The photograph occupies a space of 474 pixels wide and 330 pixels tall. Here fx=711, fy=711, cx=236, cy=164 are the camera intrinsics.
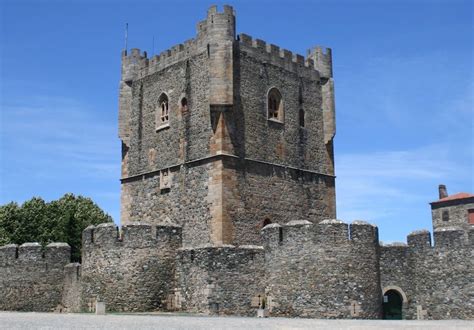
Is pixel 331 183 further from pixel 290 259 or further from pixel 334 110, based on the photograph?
pixel 290 259

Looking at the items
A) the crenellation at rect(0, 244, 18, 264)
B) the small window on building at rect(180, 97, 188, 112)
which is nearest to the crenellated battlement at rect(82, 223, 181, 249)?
the crenellation at rect(0, 244, 18, 264)

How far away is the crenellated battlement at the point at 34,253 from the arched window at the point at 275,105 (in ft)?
35.9

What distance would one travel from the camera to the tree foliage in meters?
40.9

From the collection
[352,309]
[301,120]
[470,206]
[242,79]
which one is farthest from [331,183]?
[470,206]

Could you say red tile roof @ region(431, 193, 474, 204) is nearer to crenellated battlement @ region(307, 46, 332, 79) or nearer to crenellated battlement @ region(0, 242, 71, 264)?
crenellated battlement @ region(307, 46, 332, 79)

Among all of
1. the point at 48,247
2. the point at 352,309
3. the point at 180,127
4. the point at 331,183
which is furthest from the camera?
the point at 331,183

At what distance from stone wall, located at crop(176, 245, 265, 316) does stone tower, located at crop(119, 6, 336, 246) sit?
4.12 meters

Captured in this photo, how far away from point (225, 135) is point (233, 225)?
12.5 ft

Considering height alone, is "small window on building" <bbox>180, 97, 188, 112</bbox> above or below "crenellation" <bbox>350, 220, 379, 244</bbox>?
above

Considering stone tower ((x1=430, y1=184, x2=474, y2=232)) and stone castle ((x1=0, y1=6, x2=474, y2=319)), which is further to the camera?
stone tower ((x1=430, y1=184, x2=474, y2=232))

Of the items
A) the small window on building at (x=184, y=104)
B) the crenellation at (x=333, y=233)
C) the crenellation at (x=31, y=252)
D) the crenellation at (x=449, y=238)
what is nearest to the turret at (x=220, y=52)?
the small window on building at (x=184, y=104)

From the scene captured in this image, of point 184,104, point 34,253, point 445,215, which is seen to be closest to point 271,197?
point 184,104

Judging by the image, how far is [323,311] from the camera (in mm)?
23203

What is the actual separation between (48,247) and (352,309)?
13326 mm
